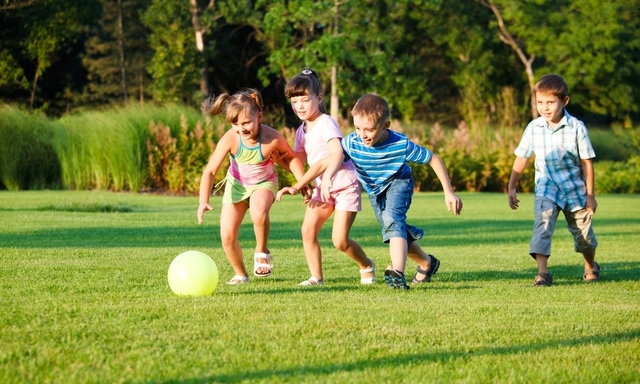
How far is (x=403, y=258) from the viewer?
719cm

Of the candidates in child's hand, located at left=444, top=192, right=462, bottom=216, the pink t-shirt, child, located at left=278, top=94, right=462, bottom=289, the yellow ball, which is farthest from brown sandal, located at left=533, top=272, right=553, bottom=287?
the yellow ball

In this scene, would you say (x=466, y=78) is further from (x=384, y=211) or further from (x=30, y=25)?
(x=384, y=211)

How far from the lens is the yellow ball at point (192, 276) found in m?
6.37

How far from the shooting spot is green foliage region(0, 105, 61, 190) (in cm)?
2284

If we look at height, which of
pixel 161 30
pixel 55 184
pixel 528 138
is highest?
pixel 161 30

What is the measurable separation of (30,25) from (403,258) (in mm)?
36690

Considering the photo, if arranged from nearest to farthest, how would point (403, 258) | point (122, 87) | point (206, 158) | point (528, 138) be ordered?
point (403, 258) < point (528, 138) < point (206, 158) < point (122, 87)

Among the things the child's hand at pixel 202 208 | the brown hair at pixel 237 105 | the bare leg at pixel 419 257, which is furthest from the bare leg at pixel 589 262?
the child's hand at pixel 202 208

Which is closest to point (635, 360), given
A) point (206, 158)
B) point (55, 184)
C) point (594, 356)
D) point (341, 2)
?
point (594, 356)

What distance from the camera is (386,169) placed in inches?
290

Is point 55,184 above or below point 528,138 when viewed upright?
below

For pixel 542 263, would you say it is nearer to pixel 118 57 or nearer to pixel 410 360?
pixel 410 360


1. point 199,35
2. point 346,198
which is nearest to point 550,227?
point 346,198

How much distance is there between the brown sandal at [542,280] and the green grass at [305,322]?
129 millimetres
